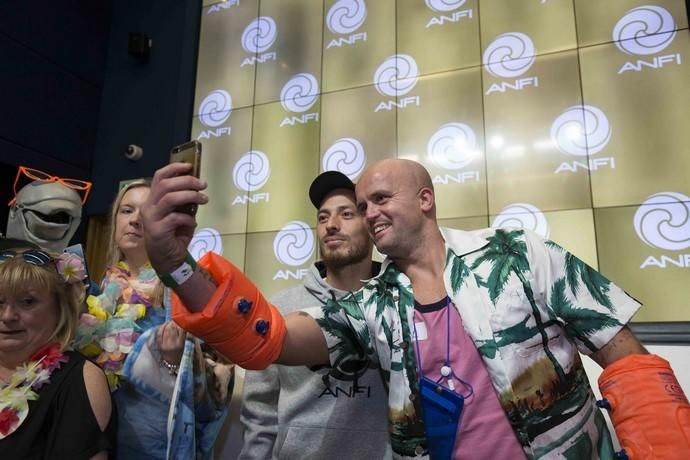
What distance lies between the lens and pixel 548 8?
10.1 feet

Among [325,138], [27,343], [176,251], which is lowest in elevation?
[27,343]

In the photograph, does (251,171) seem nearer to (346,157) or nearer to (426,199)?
(346,157)

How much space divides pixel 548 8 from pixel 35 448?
341cm

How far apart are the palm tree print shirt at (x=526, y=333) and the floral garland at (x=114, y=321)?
738 millimetres

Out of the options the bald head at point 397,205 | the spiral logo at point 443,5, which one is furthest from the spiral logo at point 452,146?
the bald head at point 397,205

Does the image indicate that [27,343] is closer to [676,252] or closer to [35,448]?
[35,448]

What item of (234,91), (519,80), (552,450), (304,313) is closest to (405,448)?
(552,450)

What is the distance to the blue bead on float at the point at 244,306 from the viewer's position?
1157mm

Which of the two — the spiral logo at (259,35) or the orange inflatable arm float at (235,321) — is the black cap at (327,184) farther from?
the spiral logo at (259,35)

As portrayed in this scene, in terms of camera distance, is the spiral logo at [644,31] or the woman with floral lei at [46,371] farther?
the spiral logo at [644,31]

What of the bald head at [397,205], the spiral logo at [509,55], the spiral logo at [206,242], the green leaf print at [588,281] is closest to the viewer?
the green leaf print at [588,281]

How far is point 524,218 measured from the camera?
9.34 feet

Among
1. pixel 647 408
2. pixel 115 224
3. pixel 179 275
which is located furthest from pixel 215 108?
pixel 647 408

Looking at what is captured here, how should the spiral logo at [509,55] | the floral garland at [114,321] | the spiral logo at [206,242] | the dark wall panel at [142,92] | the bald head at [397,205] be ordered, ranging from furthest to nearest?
1. the dark wall panel at [142,92]
2. the spiral logo at [206,242]
3. the spiral logo at [509,55]
4. the floral garland at [114,321]
5. the bald head at [397,205]
